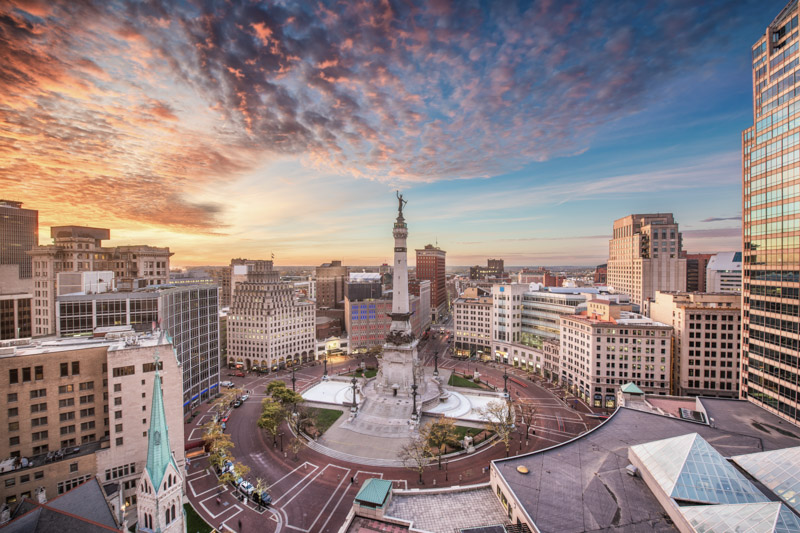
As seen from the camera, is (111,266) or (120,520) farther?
(111,266)

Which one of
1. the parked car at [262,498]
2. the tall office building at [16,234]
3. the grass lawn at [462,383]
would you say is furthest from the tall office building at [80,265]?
the grass lawn at [462,383]

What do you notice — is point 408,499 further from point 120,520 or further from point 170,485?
point 120,520

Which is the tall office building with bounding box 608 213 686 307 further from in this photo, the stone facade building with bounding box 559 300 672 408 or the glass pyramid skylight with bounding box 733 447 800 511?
the glass pyramid skylight with bounding box 733 447 800 511

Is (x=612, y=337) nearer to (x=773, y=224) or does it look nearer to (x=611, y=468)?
(x=773, y=224)

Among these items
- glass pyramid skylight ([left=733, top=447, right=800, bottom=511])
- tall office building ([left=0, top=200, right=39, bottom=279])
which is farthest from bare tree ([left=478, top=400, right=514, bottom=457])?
Result: tall office building ([left=0, top=200, right=39, bottom=279])

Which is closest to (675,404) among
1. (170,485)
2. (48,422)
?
(170,485)

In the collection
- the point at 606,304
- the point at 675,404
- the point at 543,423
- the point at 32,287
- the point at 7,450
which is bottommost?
the point at 543,423

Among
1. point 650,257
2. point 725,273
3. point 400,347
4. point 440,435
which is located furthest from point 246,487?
point 725,273
